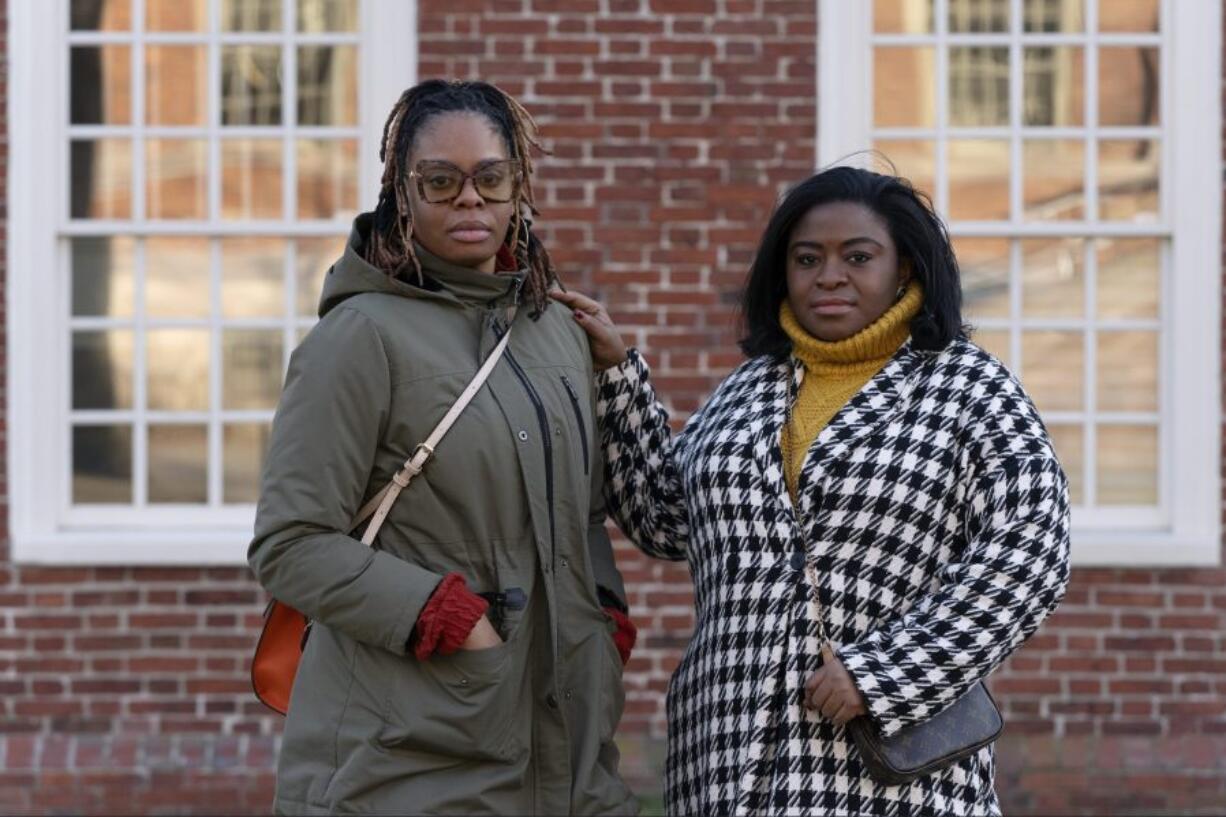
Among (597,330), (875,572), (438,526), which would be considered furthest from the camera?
(597,330)

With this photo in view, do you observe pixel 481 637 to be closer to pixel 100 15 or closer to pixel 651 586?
pixel 651 586

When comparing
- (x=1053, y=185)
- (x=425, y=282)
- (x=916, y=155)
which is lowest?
(x=425, y=282)

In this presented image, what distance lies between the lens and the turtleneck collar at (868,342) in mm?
3260

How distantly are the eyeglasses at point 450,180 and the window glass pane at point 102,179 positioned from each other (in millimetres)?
3812

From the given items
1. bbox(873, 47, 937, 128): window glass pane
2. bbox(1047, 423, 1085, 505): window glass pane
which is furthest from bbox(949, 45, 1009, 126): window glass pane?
bbox(1047, 423, 1085, 505): window glass pane

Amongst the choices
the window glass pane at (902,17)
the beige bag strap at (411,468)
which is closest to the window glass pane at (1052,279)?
the window glass pane at (902,17)

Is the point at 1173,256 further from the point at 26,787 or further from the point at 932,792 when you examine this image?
the point at 26,787

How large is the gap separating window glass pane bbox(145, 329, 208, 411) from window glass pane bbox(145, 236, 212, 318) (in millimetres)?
82

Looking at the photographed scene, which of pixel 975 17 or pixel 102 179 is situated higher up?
pixel 975 17

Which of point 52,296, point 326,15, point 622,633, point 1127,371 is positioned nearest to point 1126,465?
point 1127,371

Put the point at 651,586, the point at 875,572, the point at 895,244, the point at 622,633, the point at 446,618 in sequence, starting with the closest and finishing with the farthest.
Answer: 1. the point at 446,618
2. the point at 875,572
3. the point at 895,244
4. the point at 622,633
5. the point at 651,586

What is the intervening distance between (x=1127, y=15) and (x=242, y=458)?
145 inches

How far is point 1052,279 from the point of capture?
667 cm

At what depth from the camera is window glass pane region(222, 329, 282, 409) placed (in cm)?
667
